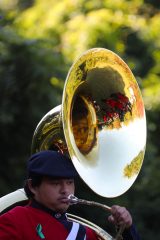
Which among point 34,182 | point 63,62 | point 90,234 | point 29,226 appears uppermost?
point 34,182

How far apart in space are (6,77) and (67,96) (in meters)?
2.79

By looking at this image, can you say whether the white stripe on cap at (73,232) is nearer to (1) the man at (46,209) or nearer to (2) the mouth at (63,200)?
(1) the man at (46,209)

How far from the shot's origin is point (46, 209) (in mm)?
3805

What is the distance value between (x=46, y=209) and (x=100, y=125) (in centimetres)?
85

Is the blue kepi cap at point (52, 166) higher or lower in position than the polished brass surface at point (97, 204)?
higher

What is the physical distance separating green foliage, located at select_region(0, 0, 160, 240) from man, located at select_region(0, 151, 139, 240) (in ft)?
8.83

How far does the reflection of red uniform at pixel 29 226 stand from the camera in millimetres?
3695

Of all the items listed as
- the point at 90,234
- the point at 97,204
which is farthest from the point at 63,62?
the point at 97,204

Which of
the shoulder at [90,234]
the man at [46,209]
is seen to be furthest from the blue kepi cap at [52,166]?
the shoulder at [90,234]

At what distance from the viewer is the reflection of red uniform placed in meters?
3.70

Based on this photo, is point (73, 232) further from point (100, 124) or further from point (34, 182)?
point (100, 124)

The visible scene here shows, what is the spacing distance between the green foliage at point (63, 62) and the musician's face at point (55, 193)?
2.75 meters

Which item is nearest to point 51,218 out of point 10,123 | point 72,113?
point 72,113

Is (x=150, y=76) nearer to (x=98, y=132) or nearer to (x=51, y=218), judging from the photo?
(x=98, y=132)
